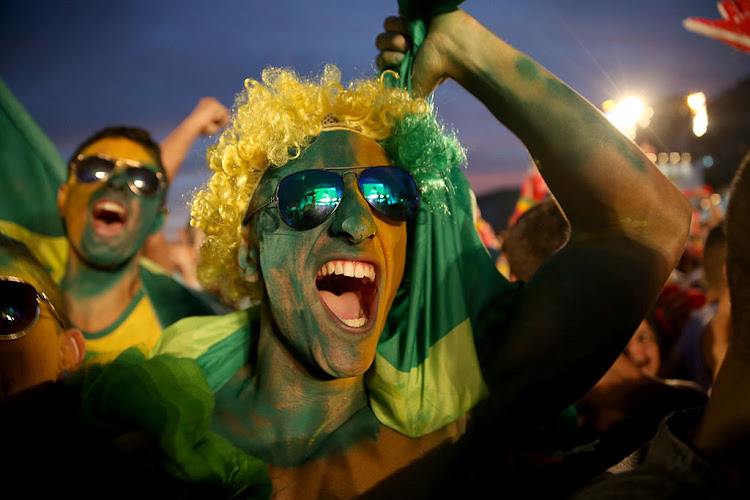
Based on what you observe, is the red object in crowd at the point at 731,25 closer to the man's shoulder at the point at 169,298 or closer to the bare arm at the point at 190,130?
the man's shoulder at the point at 169,298

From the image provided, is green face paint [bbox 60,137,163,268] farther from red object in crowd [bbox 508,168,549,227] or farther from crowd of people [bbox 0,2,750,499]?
red object in crowd [bbox 508,168,549,227]

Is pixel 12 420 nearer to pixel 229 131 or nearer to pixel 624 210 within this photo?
pixel 229 131

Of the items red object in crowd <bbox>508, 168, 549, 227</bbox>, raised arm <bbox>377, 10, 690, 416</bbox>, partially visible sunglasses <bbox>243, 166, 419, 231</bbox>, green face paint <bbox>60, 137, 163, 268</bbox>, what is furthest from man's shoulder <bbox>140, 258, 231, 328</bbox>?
red object in crowd <bbox>508, 168, 549, 227</bbox>

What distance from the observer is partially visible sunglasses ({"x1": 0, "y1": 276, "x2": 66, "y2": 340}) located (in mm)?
1771

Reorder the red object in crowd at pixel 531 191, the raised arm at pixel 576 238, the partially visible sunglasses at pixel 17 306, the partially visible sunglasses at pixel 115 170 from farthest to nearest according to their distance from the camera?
the red object in crowd at pixel 531 191
the partially visible sunglasses at pixel 115 170
the partially visible sunglasses at pixel 17 306
the raised arm at pixel 576 238

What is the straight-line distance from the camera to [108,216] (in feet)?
9.18

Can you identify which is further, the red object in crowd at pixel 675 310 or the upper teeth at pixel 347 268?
the red object in crowd at pixel 675 310

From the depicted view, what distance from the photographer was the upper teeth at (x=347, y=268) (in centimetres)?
173

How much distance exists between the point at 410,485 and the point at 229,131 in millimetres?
1514

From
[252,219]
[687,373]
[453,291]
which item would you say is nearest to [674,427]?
[453,291]

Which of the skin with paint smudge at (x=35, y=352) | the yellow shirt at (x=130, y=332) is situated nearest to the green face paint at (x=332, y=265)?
the skin with paint smudge at (x=35, y=352)

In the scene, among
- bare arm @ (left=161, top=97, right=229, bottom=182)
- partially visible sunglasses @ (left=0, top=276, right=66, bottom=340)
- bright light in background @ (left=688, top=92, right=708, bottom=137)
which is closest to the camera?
partially visible sunglasses @ (left=0, top=276, right=66, bottom=340)

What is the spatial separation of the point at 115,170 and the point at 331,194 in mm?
1669

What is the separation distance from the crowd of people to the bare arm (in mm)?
1553
